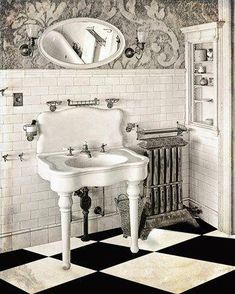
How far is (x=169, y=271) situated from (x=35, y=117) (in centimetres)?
201

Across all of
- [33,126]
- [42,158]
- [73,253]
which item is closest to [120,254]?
[73,253]

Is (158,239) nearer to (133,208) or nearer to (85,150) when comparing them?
(133,208)

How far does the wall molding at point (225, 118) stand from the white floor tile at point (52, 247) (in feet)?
4.98

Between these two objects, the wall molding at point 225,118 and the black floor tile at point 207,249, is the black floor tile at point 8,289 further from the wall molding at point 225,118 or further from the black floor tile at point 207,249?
the wall molding at point 225,118

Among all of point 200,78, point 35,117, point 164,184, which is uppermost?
point 200,78

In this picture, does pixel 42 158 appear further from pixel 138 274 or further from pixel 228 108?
pixel 228 108

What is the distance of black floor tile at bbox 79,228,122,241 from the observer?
4973mm

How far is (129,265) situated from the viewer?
13.9 feet

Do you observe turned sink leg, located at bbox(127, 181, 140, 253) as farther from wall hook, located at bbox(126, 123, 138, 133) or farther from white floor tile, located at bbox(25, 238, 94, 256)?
wall hook, located at bbox(126, 123, 138, 133)

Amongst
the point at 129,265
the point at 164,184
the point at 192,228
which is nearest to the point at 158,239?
the point at 192,228

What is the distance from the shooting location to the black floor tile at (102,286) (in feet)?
12.2

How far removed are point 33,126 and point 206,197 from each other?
2261 mm

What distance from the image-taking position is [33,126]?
4.52m

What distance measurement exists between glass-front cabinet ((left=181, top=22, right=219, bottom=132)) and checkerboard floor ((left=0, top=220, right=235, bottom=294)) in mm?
1343
